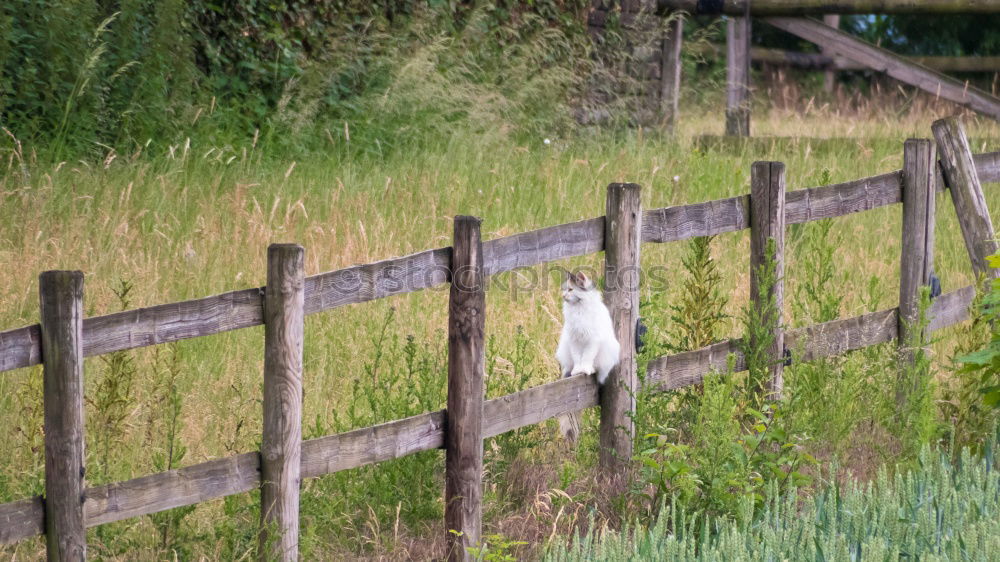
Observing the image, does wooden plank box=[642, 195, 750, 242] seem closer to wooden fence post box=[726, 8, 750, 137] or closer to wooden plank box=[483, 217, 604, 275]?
wooden plank box=[483, 217, 604, 275]

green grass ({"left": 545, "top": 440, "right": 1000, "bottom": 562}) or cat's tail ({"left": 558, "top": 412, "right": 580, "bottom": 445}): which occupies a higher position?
cat's tail ({"left": 558, "top": 412, "right": 580, "bottom": 445})

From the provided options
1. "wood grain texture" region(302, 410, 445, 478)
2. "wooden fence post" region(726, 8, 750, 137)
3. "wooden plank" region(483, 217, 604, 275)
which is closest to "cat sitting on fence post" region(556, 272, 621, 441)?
"wooden plank" region(483, 217, 604, 275)

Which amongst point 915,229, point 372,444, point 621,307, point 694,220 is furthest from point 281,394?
point 915,229

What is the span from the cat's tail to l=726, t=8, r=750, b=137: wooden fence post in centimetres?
633

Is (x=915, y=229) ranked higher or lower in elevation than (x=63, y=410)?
higher

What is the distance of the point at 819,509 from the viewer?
4.10 metres

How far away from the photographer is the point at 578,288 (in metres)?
4.55

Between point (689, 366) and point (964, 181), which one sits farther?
point (964, 181)

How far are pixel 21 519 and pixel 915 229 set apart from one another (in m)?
4.50

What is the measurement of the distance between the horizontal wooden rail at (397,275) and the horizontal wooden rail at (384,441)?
16.5 inches

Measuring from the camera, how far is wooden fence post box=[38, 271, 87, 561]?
3131mm

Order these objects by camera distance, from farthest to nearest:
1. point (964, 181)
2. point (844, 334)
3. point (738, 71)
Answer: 1. point (738, 71)
2. point (964, 181)
3. point (844, 334)

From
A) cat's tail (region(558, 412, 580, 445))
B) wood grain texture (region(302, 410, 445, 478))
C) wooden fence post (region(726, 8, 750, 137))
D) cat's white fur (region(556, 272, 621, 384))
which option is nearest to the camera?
wood grain texture (region(302, 410, 445, 478))

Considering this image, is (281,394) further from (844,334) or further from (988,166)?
(988,166)
